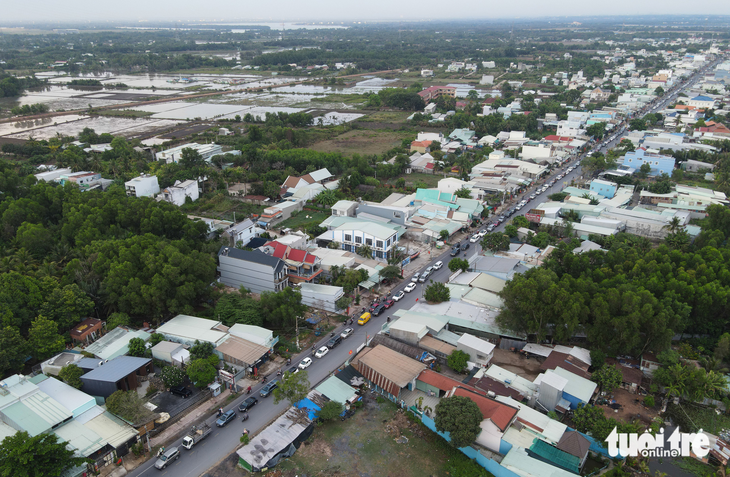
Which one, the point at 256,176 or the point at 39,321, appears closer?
the point at 39,321

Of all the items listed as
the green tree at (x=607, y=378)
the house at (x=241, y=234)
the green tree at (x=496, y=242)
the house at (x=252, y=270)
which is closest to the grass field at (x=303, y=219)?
the house at (x=241, y=234)

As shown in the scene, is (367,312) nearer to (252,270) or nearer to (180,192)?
(252,270)

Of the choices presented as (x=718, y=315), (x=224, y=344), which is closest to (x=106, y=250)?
(x=224, y=344)

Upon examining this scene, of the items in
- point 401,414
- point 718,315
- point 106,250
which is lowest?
point 401,414

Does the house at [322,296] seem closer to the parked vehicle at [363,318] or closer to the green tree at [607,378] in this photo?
the parked vehicle at [363,318]

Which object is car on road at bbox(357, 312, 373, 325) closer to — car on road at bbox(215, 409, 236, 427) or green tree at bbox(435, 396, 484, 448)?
green tree at bbox(435, 396, 484, 448)

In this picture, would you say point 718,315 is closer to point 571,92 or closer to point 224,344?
point 224,344

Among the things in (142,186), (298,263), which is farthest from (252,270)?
(142,186)

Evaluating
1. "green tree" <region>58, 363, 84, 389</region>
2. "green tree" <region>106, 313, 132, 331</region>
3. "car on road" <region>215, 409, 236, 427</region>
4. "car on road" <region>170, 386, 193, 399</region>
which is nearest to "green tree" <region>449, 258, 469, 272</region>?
"car on road" <region>215, 409, 236, 427</region>
